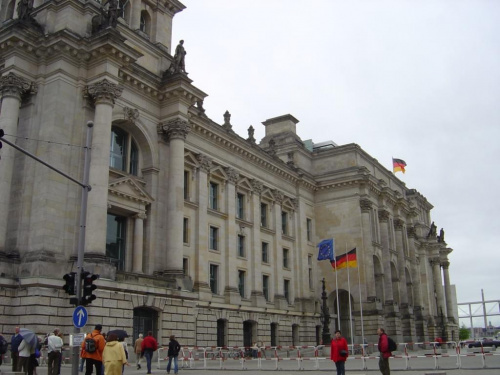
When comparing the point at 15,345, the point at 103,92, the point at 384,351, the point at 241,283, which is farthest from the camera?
the point at 241,283

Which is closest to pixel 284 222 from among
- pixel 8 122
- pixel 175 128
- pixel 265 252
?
pixel 265 252

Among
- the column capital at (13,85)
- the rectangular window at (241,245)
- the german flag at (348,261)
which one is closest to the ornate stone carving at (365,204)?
the german flag at (348,261)

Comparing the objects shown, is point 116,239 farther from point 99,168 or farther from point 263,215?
point 263,215

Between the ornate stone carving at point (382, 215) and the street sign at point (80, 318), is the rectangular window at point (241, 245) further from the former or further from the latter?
the street sign at point (80, 318)

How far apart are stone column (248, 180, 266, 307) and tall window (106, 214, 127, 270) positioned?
625 inches

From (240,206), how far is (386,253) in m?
21.7

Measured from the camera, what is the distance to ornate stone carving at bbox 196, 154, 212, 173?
4259cm

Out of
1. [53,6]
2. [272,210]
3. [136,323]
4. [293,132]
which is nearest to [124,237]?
[136,323]

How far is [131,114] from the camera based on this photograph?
112 ft

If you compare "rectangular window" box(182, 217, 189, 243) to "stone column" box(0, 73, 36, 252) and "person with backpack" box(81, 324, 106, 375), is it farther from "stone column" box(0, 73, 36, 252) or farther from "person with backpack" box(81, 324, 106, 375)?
"person with backpack" box(81, 324, 106, 375)

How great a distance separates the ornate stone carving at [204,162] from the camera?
140 ft

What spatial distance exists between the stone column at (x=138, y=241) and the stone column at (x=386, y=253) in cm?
3538

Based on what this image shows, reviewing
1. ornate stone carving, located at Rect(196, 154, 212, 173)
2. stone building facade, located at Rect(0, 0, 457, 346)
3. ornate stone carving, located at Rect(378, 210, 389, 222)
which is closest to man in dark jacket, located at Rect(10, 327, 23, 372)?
stone building facade, located at Rect(0, 0, 457, 346)

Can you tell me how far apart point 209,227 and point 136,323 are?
13618 mm
